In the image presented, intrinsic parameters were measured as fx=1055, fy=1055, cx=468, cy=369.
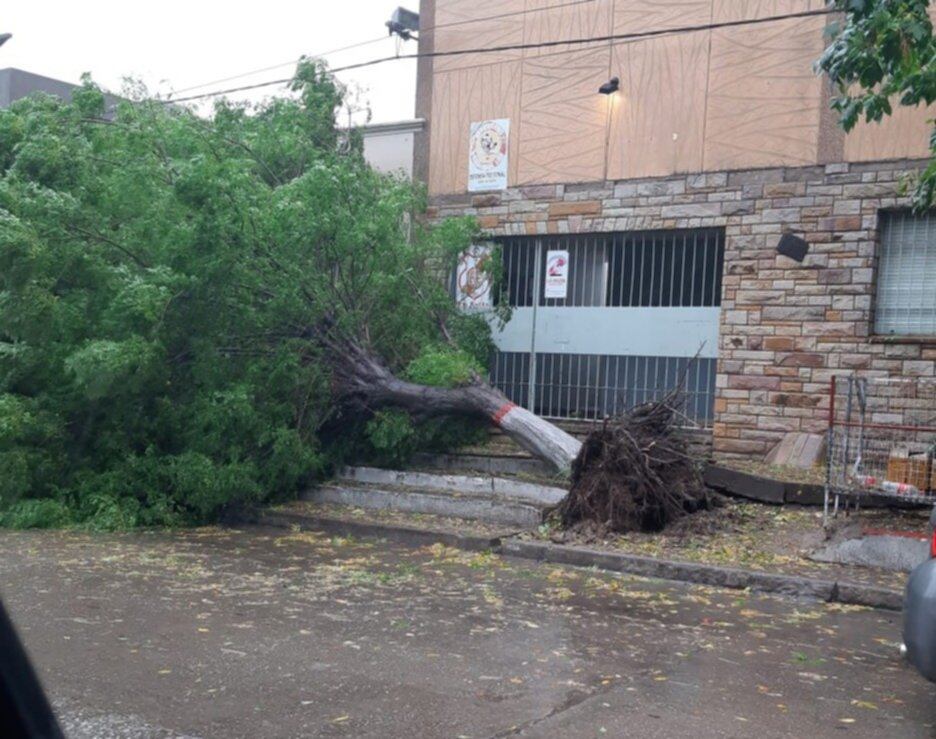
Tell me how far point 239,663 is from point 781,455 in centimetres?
797

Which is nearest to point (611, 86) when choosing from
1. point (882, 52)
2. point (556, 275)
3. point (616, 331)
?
point (556, 275)

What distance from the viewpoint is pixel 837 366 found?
12.5 metres

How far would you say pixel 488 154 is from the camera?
1532 cm

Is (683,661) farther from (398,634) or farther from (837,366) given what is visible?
(837,366)

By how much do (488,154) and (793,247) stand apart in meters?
4.72

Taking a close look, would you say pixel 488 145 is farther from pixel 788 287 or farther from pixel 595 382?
pixel 788 287

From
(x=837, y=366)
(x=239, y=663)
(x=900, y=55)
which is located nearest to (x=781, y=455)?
(x=837, y=366)

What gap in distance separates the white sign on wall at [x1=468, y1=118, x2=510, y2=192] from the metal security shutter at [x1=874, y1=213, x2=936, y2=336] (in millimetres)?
5331

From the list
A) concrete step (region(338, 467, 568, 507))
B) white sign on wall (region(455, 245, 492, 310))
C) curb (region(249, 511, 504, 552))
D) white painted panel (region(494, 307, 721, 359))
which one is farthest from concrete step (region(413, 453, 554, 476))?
white sign on wall (region(455, 245, 492, 310))

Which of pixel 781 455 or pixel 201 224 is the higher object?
pixel 201 224

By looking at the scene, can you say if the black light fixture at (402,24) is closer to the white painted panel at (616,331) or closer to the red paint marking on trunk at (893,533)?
the white painted panel at (616,331)

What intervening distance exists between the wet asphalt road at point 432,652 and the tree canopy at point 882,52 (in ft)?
14.1

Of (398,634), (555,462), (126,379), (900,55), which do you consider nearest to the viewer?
(398,634)

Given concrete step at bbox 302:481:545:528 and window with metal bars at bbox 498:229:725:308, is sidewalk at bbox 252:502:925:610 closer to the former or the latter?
concrete step at bbox 302:481:545:528
